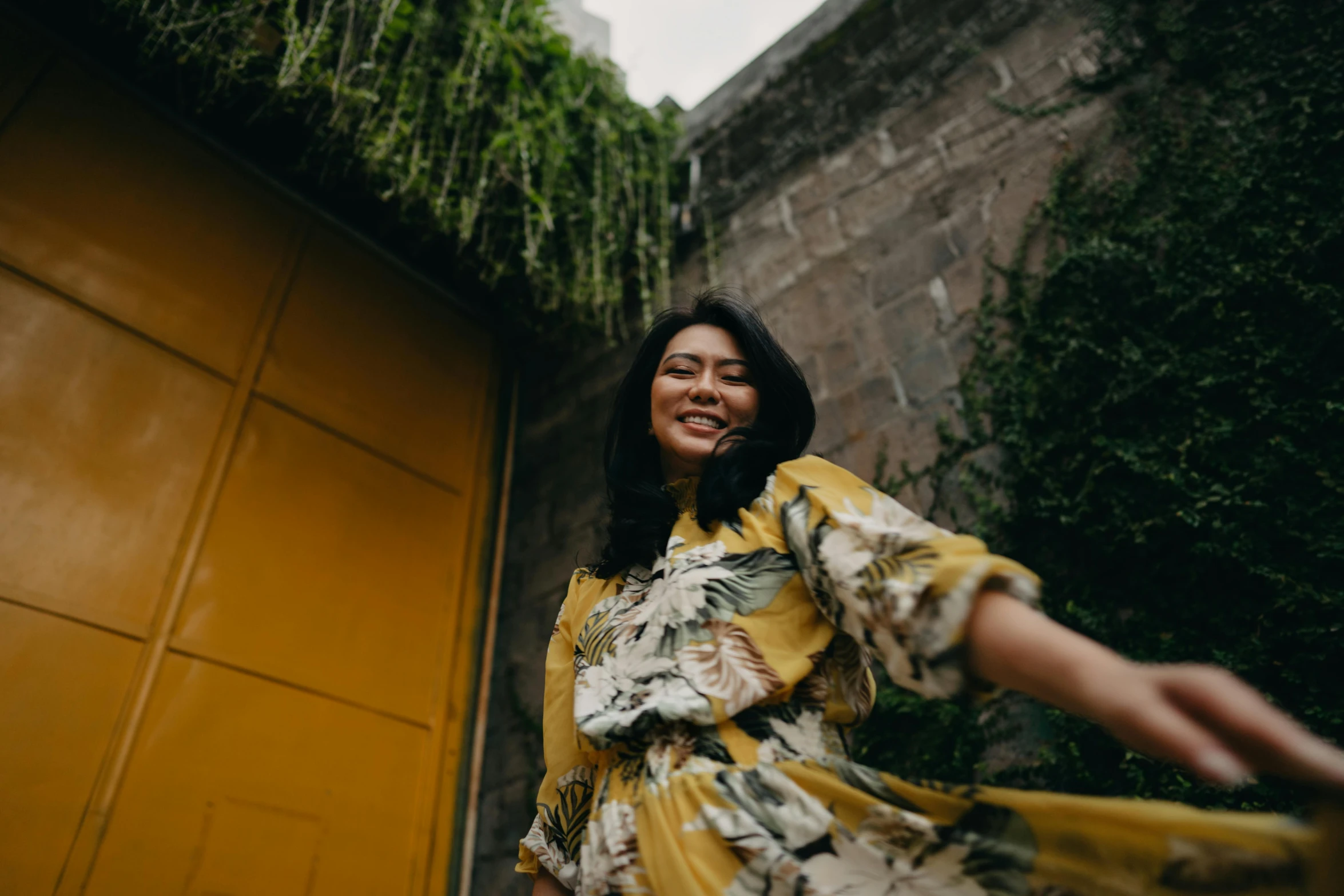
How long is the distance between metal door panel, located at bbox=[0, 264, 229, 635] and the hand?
8.75 feet

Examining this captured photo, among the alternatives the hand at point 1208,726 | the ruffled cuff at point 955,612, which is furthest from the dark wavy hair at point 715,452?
the hand at point 1208,726

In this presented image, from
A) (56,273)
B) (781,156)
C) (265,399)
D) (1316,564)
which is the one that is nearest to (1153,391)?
(1316,564)

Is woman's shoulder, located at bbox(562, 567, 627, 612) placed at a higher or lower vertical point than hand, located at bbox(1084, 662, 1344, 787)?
higher

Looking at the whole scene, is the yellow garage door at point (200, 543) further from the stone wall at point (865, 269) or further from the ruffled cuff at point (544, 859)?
the ruffled cuff at point (544, 859)

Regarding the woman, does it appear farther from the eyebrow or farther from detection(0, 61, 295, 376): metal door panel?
detection(0, 61, 295, 376): metal door panel

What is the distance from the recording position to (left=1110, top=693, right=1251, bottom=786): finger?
52 centimetres

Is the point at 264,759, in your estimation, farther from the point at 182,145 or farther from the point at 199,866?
the point at 182,145

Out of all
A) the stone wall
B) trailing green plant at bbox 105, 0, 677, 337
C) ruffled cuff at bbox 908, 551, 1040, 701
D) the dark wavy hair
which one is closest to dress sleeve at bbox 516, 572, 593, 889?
the dark wavy hair

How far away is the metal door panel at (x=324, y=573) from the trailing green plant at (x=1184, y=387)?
1.89 meters

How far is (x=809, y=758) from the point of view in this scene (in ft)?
2.92

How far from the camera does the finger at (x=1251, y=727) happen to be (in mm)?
496

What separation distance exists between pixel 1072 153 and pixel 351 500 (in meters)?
2.91

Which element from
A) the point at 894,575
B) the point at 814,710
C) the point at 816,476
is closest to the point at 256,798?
the point at 814,710

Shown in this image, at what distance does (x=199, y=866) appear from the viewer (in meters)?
2.15
